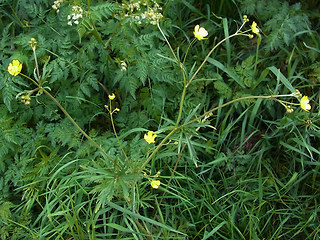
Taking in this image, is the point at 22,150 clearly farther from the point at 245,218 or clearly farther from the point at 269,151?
the point at 269,151

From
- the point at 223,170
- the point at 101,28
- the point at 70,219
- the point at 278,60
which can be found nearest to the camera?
the point at 70,219

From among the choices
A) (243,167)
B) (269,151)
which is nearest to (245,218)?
(243,167)

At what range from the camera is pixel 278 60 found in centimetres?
236

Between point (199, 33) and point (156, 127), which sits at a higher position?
point (199, 33)

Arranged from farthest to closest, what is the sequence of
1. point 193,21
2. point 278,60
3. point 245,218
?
point 193,21 < point 278,60 < point 245,218

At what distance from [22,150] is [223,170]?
1.32 m

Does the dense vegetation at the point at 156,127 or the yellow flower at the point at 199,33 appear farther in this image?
the dense vegetation at the point at 156,127

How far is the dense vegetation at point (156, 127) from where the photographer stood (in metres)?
1.92

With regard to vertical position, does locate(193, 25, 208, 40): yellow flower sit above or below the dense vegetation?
above

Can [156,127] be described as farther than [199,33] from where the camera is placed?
Yes

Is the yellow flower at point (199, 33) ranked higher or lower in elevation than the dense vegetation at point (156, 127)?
higher

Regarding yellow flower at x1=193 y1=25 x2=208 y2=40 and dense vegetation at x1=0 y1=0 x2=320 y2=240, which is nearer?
yellow flower at x1=193 y1=25 x2=208 y2=40

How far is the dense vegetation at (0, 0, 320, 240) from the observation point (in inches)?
75.6

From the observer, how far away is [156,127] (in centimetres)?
224
